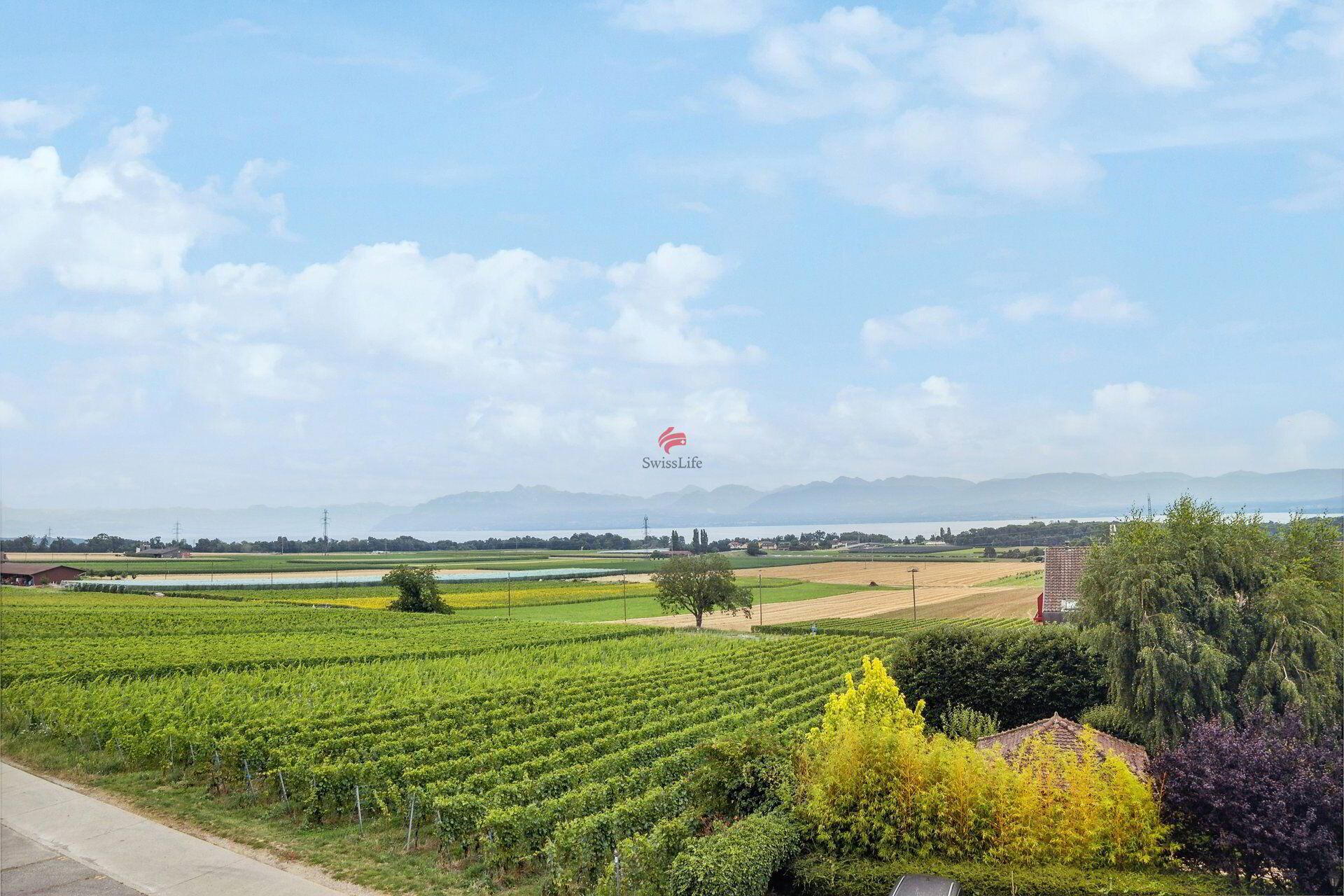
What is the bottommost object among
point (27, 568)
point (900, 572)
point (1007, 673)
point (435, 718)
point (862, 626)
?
point (900, 572)

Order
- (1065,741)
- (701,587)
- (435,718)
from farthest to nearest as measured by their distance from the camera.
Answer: (701,587) → (435,718) → (1065,741)

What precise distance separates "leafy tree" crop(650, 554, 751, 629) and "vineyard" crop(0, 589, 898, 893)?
20480mm

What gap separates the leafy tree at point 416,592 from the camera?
268 ft

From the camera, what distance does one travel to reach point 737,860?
13.3 metres

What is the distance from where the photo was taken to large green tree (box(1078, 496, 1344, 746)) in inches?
821

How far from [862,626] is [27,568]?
106 m

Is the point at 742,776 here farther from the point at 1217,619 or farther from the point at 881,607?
the point at 881,607

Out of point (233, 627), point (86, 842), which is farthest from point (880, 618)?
point (86, 842)

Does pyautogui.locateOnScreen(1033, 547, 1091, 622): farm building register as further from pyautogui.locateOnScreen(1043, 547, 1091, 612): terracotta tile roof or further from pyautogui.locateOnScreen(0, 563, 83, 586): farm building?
pyautogui.locateOnScreen(0, 563, 83, 586): farm building

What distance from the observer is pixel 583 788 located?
18.7 m

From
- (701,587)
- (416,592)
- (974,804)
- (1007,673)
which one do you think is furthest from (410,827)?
(416,592)

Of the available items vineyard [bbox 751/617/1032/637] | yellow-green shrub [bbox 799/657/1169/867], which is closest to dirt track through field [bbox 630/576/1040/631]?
vineyard [bbox 751/617/1032/637]

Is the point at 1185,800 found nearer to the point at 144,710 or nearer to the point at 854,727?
the point at 854,727

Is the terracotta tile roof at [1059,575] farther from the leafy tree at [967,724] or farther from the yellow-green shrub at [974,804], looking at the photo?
the yellow-green shrub at [974,804]
